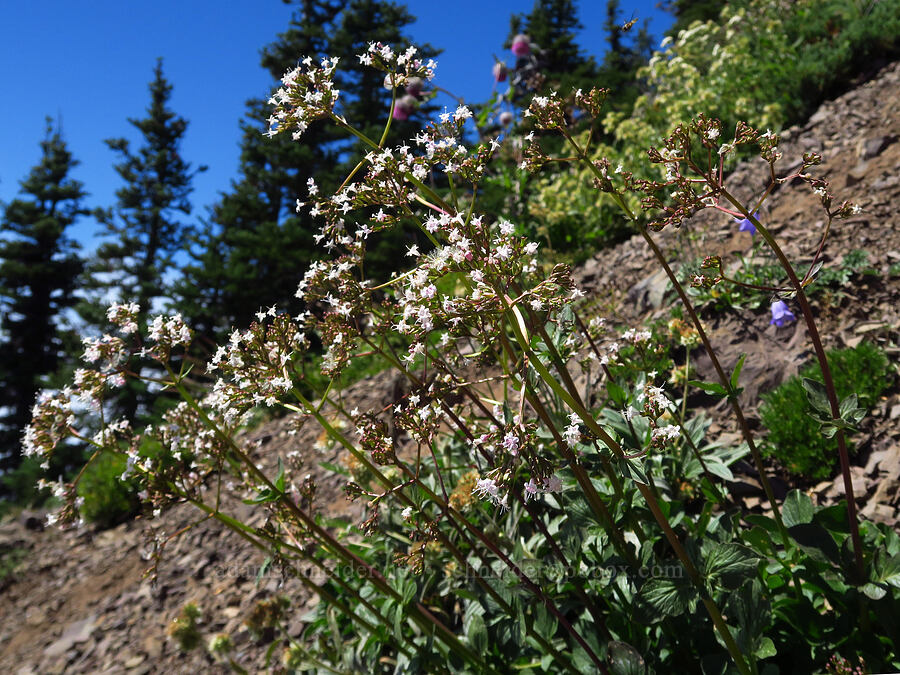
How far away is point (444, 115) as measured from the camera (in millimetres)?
1646

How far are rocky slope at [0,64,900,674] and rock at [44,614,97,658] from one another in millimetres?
16

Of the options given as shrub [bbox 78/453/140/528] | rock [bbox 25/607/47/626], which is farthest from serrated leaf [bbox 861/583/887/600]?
shrub [bbox 78/453/140/528]

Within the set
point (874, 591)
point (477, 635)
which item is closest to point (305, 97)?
point (477, 635)

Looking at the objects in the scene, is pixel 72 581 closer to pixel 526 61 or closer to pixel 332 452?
pixel 332 452

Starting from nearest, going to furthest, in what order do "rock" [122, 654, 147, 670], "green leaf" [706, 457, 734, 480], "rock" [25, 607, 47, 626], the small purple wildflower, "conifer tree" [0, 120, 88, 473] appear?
the small purple wildflower → "green leaf" [706, 457, 734, 480] → "rock" [122, 654, 147, 670] → "rock" [25, 607, 47, 626] → "conifer tree" [0, 120, 88, 473]

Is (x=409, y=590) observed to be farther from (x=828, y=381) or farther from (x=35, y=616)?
(x=35, y=616)

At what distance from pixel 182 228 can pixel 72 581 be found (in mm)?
24616

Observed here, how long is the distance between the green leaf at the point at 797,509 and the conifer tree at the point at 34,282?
2923cm

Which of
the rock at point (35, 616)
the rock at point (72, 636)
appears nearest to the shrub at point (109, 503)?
the rock at point (35, 616)

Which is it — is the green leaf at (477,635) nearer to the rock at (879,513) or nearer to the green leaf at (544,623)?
the green leaf at (544,623)

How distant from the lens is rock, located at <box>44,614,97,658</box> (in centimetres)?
484

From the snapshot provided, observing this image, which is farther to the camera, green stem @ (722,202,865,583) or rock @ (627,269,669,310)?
rock @ (627,269,669,310)

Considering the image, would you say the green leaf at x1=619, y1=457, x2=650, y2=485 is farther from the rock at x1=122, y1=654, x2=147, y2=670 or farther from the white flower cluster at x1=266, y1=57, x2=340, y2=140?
the rock at x1=122, y1=654, x2=147, y2=670

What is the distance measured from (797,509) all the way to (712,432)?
5.13 ft
